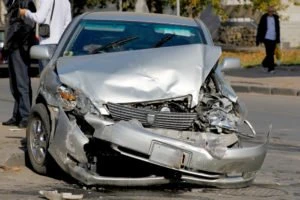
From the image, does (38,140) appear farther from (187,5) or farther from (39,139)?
(187,5)

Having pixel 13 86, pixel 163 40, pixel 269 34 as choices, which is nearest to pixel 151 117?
pixel 163 40

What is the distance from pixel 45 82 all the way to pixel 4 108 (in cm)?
721

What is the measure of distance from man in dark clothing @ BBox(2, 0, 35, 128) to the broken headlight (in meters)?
3.35

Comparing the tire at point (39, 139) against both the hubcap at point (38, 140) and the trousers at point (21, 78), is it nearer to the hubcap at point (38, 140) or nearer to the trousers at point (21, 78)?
the hubcap at point (38, 140)

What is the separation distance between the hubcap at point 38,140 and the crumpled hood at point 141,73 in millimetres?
627

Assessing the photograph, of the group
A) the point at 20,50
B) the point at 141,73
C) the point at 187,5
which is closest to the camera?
the point at 141,73

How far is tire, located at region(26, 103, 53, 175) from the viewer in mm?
8977

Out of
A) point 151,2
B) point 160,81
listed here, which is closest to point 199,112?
point 160,81

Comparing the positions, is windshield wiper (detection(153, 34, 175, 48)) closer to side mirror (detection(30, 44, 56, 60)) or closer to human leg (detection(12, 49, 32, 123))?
side mirror (detection(30, 44, 56, 60))

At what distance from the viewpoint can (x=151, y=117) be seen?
27.2 ft

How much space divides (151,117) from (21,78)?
396cm

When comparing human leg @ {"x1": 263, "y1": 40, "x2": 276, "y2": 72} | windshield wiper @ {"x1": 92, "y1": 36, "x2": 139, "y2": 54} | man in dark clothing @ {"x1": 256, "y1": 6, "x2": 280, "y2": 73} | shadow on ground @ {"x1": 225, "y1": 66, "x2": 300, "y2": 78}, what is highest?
windshield wiper @ {"x1": 92, "y1": 36, "x2": 139, "y2": 54}

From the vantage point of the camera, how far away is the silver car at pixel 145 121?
8.03m

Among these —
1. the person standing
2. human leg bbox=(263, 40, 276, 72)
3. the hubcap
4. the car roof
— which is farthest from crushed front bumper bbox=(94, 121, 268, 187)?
human leg bbox=(263, 40, 276, 72)
